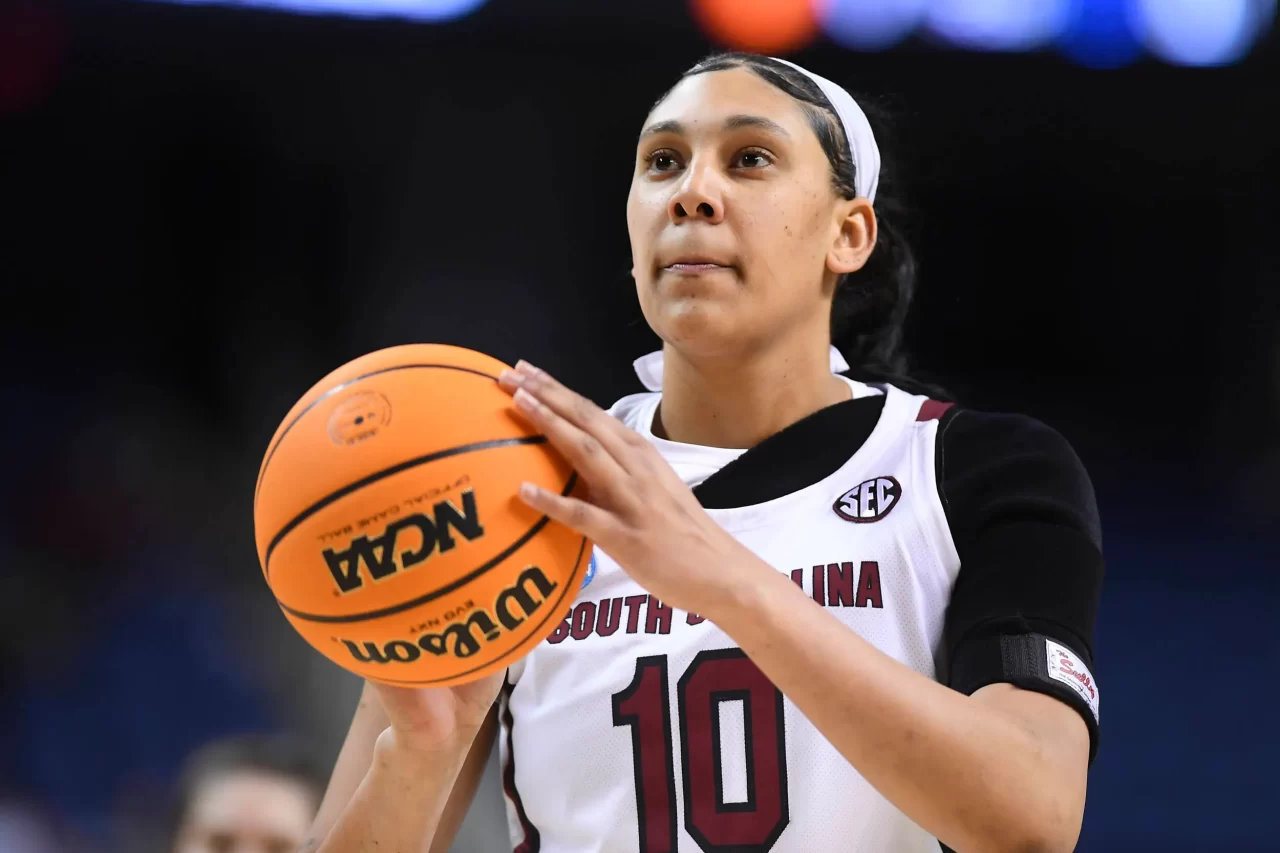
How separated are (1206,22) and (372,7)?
3038mm

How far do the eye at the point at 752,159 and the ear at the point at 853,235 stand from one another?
0.67 ft

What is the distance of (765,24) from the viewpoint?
14.3 feet

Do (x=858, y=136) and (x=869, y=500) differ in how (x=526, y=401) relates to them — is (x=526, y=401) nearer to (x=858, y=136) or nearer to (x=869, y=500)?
(x=869, y=500)

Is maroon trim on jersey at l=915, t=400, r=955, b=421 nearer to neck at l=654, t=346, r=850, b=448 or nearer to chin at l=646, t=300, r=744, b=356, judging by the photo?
neck at l=654, t=346, r=850, b=448

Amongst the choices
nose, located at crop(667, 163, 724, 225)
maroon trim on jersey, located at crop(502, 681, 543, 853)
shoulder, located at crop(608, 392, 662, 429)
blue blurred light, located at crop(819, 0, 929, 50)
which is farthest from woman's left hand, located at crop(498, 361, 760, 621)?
blue blurred light, located at crop(819, 0, 929, 50)

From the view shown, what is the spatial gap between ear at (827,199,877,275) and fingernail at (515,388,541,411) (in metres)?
1.00

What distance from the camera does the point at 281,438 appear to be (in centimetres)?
167

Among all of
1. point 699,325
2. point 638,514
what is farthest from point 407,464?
point 699,325

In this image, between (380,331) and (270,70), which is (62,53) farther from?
(380,331)

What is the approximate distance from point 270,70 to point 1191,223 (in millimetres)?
3428

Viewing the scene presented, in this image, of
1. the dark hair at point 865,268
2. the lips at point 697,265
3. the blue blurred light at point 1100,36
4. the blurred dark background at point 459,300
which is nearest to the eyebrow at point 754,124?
the dark hair at point 865,268

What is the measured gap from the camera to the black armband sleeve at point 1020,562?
5.78 ft

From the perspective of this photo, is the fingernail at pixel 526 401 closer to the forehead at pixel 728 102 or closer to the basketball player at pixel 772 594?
the basketball player at pixel 772 594

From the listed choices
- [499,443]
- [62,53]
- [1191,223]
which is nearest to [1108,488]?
[1191,223]
